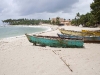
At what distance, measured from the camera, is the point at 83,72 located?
825 cm

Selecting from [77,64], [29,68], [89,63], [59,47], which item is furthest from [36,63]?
[59,47]

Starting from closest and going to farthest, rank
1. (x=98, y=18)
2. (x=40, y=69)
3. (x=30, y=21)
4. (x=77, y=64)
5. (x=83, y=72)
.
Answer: (x=83, y=72), (x=40, y=69), (x=77, y=64), (x=98, y=18), (x=30, y=21)

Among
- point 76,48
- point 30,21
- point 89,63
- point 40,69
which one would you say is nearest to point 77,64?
point 89,63

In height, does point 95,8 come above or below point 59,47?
above

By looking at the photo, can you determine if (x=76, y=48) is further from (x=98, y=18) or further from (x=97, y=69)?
(x=98, y=18)

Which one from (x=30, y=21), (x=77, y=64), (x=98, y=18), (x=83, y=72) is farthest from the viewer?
(x=30, y=21)

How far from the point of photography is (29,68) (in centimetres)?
910

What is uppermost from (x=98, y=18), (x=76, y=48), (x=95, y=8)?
(x=95, y=8)

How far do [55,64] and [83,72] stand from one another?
7.01ft

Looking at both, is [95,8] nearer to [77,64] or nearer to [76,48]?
[76,48]

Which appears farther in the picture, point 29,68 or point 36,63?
point 36,63

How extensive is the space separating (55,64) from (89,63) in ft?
7.32

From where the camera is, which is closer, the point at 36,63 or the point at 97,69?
the point at 97,69

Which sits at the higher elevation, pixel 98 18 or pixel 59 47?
pixel 98 18
